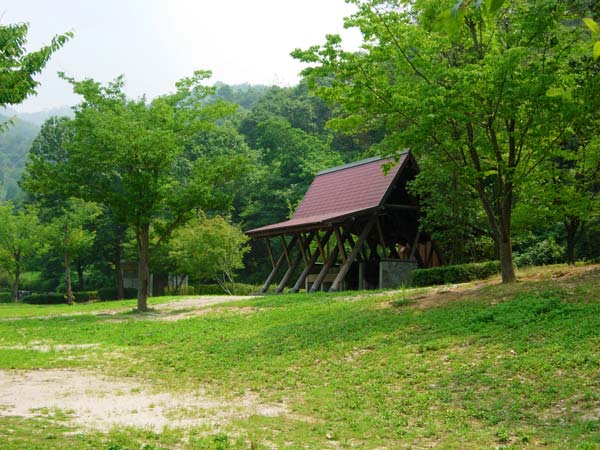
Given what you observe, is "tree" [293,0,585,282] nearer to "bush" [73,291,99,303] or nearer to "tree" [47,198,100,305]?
"tree" [47,198,100,305]

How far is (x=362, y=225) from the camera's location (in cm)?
2597

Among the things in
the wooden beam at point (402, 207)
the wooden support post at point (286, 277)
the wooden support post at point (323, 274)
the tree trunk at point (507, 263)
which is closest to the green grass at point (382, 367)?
the tree trunk at point (507, 263)

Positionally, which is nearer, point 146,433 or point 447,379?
point 146,433

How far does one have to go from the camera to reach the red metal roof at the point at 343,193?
2378 centimetres

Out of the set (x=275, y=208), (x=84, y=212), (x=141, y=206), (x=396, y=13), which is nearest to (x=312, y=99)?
(x=275, y=208)

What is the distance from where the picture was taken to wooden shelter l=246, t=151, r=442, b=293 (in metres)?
23.3

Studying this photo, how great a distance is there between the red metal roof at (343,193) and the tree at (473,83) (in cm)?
736

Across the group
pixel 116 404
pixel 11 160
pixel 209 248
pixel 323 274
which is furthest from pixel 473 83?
pixel 11 160

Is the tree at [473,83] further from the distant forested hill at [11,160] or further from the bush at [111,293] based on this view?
the distant forested hill at [11,160]

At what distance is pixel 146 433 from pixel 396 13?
1179 centimetres

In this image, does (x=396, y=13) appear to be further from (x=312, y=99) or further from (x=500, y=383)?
(x=312, y=99)

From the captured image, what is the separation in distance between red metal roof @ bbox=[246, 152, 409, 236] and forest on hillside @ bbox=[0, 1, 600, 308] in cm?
172

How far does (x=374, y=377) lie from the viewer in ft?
29.9

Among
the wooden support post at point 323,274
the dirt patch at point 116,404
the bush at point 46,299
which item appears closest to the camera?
the dirt patch at point 116,404
